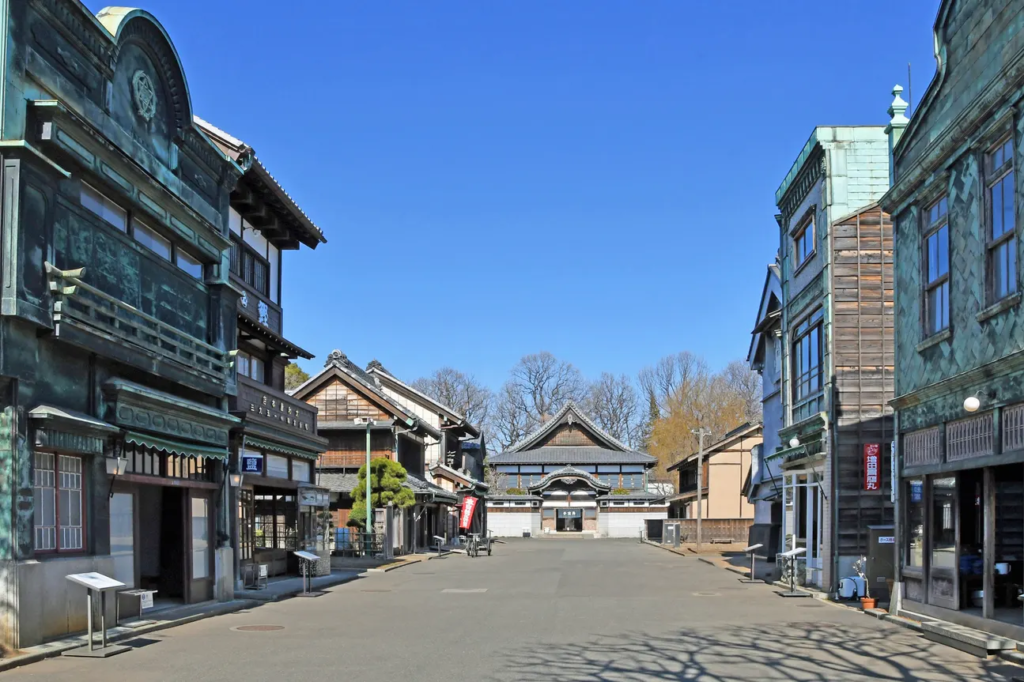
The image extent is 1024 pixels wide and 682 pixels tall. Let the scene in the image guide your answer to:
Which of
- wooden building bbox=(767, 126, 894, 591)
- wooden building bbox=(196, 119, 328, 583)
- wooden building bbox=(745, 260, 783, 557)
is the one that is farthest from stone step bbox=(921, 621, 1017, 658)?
wooden building bbox=(745, 260, 783, 557)

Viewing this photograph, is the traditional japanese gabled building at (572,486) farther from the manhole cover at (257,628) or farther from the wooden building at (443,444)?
the manhole cover at (257,628)

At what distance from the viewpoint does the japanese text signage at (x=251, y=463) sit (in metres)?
23.8

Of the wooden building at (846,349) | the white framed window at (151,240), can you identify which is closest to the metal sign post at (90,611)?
the white framed window at (151,240)

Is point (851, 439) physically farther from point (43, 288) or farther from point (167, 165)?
point (43, 288)

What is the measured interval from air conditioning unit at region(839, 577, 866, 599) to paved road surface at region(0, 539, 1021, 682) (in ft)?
2.21

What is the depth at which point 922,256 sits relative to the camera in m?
17.8

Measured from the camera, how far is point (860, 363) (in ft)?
78.7

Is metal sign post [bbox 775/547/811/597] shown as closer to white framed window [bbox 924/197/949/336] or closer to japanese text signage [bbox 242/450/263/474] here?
white framed window [bbox 924/197/949/336]

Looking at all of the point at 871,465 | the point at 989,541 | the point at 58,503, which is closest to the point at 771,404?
the point at 871,465

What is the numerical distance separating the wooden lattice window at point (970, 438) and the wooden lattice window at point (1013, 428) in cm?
39

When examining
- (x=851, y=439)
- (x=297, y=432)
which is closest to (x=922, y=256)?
(x=851, y=439)

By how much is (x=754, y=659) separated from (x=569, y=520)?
246 ft

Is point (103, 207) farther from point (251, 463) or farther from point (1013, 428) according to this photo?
point (1013, 428)

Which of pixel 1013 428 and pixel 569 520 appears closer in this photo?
pixel 1013 428
